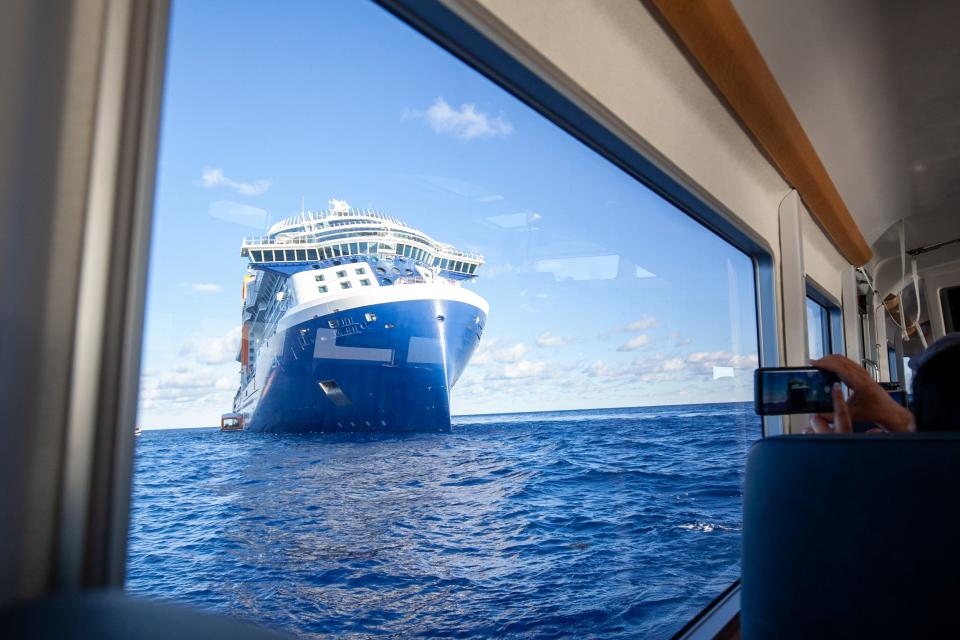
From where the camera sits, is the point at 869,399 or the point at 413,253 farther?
the point at 413,253

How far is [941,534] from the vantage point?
0.46 m

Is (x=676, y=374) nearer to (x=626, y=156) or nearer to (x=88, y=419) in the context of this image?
(x=626, y=156)

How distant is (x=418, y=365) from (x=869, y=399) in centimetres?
912

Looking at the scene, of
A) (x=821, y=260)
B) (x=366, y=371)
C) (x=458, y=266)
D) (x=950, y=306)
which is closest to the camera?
(x=821, y=260)

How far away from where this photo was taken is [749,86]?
1.75 metres

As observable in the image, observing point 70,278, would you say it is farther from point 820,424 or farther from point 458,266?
point 458,266

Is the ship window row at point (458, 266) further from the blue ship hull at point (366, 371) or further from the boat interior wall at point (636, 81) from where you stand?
the boat interior wall at point (636, 81)

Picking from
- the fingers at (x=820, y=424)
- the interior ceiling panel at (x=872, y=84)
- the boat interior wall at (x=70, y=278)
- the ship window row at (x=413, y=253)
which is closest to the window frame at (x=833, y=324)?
the interior ceiling panel at (x=872, y=84)

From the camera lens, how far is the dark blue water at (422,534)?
10.1 meters

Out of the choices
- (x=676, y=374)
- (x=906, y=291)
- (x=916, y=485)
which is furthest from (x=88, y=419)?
(x=676, y=374)

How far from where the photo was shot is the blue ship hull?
28.3 feet

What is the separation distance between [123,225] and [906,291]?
6.72m

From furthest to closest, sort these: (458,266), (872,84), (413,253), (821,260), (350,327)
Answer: (413,253) < (458,266) < (350,327) < (821,260) < (872,84)

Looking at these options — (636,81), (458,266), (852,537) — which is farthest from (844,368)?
(458,266)
